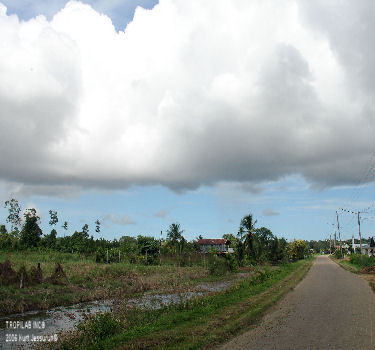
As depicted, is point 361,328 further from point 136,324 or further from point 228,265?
point 228,265

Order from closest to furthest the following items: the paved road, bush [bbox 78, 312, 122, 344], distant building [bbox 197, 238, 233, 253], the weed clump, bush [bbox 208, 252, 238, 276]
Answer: the paved road < bush [bbox 78, 312, 122, 344] < the weed clump < bush [bbox 208, 252, 238, 276] < distant building [bbox 197, 238, 233, 253]

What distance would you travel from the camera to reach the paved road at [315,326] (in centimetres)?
966

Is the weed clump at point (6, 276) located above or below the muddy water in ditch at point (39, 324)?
above

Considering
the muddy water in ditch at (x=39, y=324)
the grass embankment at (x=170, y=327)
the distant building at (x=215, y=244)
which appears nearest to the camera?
the grass embankment at (x=170, y=327)

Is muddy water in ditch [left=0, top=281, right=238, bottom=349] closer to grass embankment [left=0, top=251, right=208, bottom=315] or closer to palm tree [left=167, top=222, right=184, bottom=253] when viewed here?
grass embankment [left=0, top=251, right=208, bottom=315]

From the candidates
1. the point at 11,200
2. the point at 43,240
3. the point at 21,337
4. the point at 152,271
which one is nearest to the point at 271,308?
the point at 21,337

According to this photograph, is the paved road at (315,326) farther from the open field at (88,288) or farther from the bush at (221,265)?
the bush at (221,265)

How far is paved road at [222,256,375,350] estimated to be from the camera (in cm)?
966

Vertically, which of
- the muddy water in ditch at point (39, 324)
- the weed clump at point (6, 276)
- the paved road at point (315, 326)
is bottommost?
the muddy water in ditch at point (39, 324)

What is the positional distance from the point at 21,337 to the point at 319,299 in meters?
14.2

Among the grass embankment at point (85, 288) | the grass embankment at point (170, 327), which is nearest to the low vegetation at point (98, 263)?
the grass embankment at point (85, 288)

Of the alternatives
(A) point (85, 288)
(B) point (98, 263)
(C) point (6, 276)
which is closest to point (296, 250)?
(B) point (98, 263)

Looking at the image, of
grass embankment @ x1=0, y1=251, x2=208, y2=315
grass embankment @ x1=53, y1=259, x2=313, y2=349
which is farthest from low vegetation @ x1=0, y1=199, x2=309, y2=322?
grass embankment @ x1=53, y1=259, x2=313, y2=349

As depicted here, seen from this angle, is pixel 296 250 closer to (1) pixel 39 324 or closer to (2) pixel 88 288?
(2) pixel 88 288
